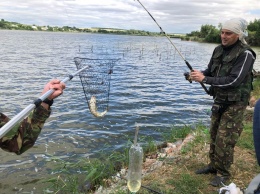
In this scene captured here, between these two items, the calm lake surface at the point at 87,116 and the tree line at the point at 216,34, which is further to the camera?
the tree line at the point at 216,34

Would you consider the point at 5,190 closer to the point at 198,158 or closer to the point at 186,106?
the point at 198,158

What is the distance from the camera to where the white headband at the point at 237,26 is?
4461mm

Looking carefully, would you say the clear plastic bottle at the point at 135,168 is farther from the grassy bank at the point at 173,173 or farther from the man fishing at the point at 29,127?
the man fishing at the point at 29,127

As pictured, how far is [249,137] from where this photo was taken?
286 inches

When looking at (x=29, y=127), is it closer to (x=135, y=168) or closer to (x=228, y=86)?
(x=135, y=168)

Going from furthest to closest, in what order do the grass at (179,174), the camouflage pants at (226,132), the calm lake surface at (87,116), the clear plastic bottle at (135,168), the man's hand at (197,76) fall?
the calm lake surface at (87,116) → the grass at (179,174) → the man's hand at (197,76) → the camouflage pants at (226,132) → the clear plastic bottle at (135,168)

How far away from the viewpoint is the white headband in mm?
4461

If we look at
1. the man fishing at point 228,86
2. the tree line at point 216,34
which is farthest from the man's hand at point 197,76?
the tree line at point 216,34

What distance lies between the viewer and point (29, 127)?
8.74ft

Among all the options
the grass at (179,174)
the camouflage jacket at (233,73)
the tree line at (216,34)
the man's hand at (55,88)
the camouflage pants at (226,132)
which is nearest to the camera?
the man's hand at (55,88)

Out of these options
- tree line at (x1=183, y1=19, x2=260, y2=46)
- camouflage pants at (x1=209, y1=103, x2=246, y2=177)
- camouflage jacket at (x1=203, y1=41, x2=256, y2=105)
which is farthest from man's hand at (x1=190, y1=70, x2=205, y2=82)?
tree line at (x1=183, y1=19, x2=260, y2=46)

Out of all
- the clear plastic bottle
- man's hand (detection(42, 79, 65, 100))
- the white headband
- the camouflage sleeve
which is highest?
the white headband

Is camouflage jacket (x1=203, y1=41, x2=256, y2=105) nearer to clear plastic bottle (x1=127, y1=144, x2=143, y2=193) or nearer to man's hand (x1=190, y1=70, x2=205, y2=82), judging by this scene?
man's hand (x1=190, y1=70, x2=205, y2=82)

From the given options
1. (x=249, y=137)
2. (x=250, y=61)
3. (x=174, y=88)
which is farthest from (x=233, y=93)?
(x=174, y=88)
